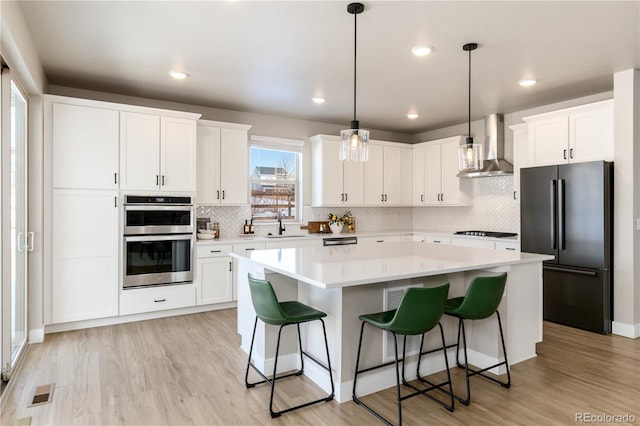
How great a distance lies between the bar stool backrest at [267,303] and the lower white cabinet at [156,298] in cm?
235

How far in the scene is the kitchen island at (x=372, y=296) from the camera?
8.66 feet

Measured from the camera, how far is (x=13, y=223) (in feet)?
10.3

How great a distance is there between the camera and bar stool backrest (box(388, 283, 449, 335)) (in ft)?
7.68

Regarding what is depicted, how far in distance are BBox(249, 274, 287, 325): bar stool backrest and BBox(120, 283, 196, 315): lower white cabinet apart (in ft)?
7.73

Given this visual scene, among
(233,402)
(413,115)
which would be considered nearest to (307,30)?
(233,402)

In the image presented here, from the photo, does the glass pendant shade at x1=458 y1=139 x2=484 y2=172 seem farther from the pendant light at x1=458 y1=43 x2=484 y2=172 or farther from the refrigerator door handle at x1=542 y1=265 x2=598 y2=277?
the refrigerator door handle at x1=542 y1=265 x2=598 y2=277

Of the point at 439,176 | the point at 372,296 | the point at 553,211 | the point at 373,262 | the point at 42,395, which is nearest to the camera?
the point at 42,395

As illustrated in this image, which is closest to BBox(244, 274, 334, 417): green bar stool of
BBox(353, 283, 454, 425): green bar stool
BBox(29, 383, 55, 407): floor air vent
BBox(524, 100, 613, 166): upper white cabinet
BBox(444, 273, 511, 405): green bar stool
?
BBox(353, 283, 454, 425): green bar stool

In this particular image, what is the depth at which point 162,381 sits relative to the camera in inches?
116

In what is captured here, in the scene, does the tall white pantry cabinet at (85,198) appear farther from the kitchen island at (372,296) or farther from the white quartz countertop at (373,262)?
the white quartz countertop at (373,262)

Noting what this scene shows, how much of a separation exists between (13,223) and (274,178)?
344 cm

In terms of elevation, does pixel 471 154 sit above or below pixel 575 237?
above

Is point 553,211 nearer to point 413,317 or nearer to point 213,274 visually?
point 413,317

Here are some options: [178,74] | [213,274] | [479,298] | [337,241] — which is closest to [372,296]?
[479,298]
